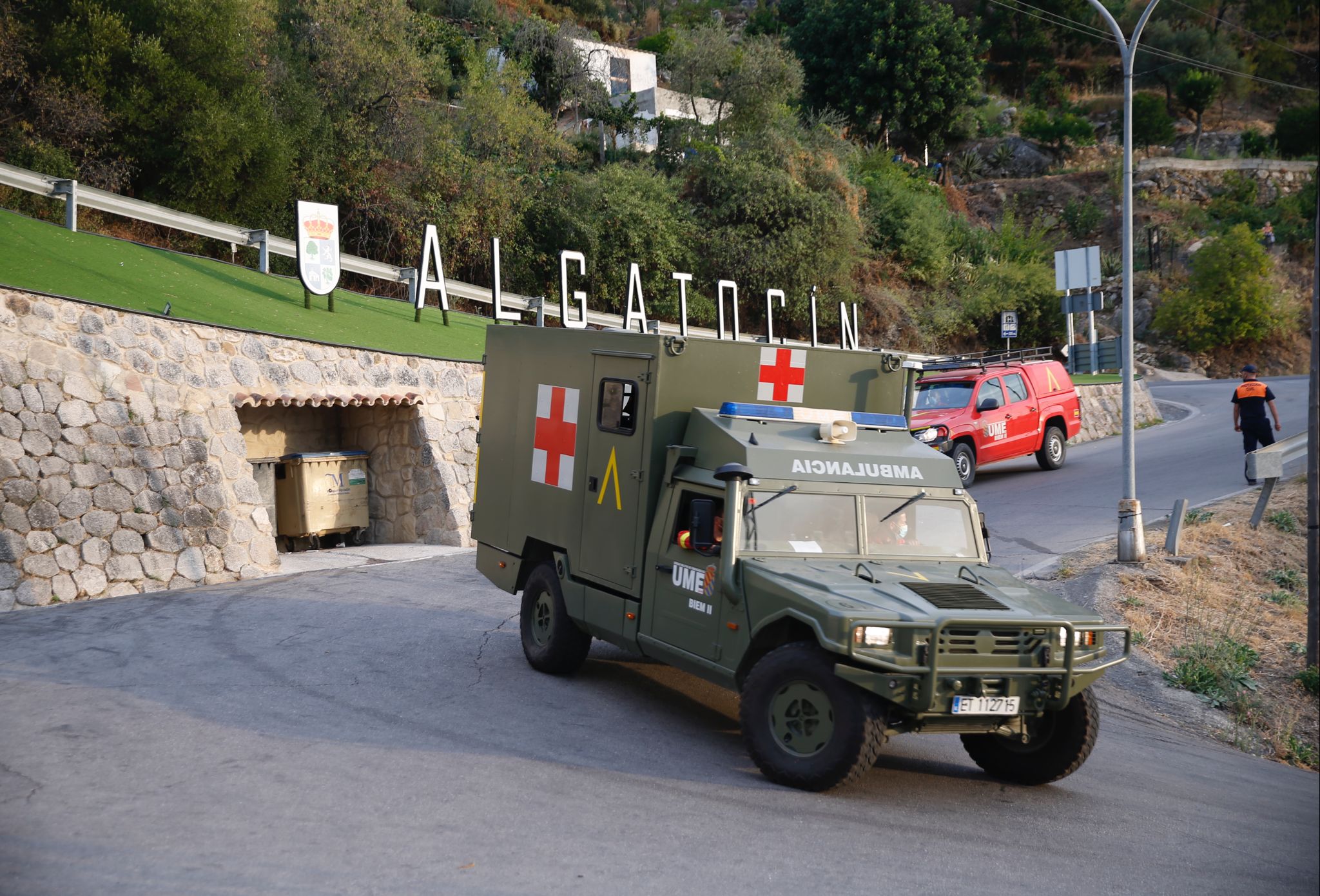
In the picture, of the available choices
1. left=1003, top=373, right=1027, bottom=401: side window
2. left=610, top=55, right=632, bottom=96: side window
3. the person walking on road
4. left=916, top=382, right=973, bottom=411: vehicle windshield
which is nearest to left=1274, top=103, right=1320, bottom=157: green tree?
left=916, top=382, right=973, bottom=411: vehicle windshield

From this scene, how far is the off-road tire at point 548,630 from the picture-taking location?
9195 mm

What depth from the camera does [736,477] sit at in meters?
7.39

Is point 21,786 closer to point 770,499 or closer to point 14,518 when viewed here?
point 770,499

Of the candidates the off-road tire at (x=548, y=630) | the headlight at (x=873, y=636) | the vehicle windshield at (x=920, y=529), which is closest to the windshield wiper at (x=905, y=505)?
the vehicle windshield at (x=920, y=529)

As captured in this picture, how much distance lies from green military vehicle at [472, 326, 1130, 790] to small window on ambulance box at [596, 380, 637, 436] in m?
0.02

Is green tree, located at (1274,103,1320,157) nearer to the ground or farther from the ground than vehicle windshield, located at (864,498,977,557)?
farther from the ground

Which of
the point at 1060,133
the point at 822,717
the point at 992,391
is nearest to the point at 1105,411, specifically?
the point at 992,391

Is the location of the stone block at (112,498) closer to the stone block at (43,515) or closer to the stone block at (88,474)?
the stone block at (88,474)

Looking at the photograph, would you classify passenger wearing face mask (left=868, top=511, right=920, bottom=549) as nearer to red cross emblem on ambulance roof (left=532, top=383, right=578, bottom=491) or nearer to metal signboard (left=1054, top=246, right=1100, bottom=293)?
red cross emblem on ambulance roof (left=532, top=383, right=578, bottom=491)

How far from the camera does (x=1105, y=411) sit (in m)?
26.3

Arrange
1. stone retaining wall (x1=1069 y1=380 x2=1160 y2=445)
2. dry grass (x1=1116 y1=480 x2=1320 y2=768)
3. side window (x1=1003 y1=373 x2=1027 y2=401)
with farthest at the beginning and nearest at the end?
stone retaining wall (x1=1069 y1=380 x2=1160 y2=445)
side window (x1=1003 y1=373 x2=1027 y2=401)
dry grass (x1=1116 y1=480 x2=1320 y2=768)

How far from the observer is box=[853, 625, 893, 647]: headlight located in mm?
6375

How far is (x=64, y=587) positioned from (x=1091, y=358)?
28533mm

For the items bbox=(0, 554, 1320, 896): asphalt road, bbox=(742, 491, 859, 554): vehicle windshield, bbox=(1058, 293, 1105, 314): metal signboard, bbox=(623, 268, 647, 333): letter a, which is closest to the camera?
bbox=(0, 554, 1320, 896): asphalt road
